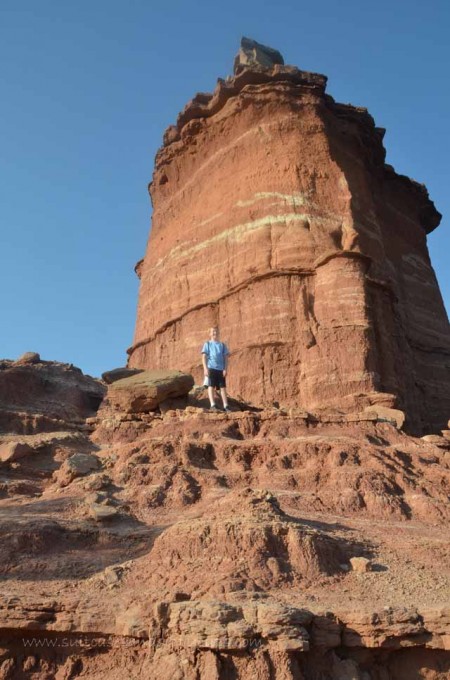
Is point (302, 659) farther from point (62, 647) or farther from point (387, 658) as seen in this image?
point (62, 647)

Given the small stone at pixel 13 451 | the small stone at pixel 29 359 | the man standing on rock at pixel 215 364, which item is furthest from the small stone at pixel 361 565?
the small stone at pixel 29 359

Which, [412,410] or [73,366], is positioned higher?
[73,366]

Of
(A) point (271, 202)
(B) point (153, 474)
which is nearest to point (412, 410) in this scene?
(A) point (271, 202)

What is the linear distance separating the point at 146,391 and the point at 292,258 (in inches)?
409

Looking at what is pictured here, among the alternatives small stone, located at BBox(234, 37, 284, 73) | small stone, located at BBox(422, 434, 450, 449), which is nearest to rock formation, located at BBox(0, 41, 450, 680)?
small stone, located at BBox(422, 434, 450, 449)

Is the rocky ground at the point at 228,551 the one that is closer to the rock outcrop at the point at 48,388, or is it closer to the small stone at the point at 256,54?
the rock outcrop at the point at 48,388

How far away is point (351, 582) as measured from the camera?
642 cm

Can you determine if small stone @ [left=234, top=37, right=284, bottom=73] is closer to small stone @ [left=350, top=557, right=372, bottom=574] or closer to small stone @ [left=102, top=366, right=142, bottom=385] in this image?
small stone @ [left=102, top=366, right=142, bottom=385]

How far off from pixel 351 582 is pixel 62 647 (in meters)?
3.17

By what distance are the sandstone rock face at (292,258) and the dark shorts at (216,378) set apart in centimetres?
484

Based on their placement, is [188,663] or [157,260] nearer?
[188,663]

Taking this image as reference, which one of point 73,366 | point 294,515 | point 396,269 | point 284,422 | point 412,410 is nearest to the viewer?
point 294,515

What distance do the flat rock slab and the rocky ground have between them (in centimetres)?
118

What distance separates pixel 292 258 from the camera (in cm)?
2136
